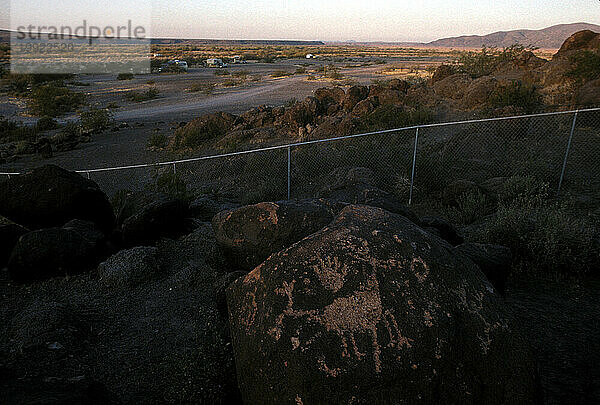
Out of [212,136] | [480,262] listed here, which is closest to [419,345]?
[480,262]

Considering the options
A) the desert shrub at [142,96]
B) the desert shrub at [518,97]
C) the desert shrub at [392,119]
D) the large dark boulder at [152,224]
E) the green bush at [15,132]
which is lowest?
the green bush at [15,132]

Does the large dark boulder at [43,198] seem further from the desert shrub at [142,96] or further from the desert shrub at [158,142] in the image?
the desert shrub at [142,96]

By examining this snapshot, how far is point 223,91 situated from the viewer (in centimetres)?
4209

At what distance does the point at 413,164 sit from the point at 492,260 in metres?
4.90

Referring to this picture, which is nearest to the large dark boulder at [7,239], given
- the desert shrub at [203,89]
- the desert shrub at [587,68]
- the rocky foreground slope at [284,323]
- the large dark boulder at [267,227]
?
the rocky foreground slope at [284,323]

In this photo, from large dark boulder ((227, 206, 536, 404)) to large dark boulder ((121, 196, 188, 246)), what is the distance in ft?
15.3

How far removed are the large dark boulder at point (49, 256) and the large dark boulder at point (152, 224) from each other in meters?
0.86

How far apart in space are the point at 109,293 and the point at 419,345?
4660mm

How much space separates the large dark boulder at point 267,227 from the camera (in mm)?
4996

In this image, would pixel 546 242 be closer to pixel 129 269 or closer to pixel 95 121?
pixel 129 269

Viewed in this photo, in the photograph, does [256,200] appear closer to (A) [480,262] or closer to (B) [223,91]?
(A) [480,262]

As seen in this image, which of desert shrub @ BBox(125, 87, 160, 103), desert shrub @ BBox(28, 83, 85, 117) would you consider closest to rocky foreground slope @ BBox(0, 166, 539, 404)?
desert shrub @ BBox(28, 83, 85, 117)

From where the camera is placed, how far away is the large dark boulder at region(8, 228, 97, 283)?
20.9 ft

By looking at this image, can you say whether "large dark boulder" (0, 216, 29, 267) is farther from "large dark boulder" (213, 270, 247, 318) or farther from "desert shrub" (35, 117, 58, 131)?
"desert shrub" (35, 117, 58, 131)
